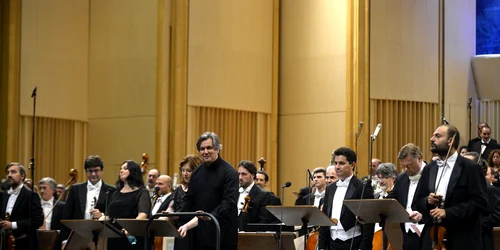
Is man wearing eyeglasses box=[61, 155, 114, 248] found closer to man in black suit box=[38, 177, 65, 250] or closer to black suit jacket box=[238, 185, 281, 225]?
black suit jacket box=[238, 185, 281, 225]

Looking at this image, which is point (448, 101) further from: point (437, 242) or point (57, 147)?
point (437, 242)

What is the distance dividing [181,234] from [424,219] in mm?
1673

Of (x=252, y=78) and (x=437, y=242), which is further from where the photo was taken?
(x=252, y=78)

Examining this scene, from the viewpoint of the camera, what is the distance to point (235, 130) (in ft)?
43.4

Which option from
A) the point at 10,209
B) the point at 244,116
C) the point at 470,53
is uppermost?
the point at 470,53

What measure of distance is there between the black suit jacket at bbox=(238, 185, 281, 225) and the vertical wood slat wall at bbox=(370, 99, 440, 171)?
13.7 feet

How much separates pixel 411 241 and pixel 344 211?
56 cm

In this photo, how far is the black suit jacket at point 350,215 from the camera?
281 inches

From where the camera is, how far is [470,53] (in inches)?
546

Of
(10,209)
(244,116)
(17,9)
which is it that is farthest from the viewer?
(244,116)

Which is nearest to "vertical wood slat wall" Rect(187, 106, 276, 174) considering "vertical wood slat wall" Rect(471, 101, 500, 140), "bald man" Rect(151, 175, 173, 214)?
"vertical wood slat wall" Rect(471, 101, 500, 140)

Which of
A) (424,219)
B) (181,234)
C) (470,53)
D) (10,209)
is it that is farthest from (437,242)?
(470,53)

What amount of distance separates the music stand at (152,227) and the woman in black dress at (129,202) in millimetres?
658

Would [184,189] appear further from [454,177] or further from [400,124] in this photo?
[400,124]
